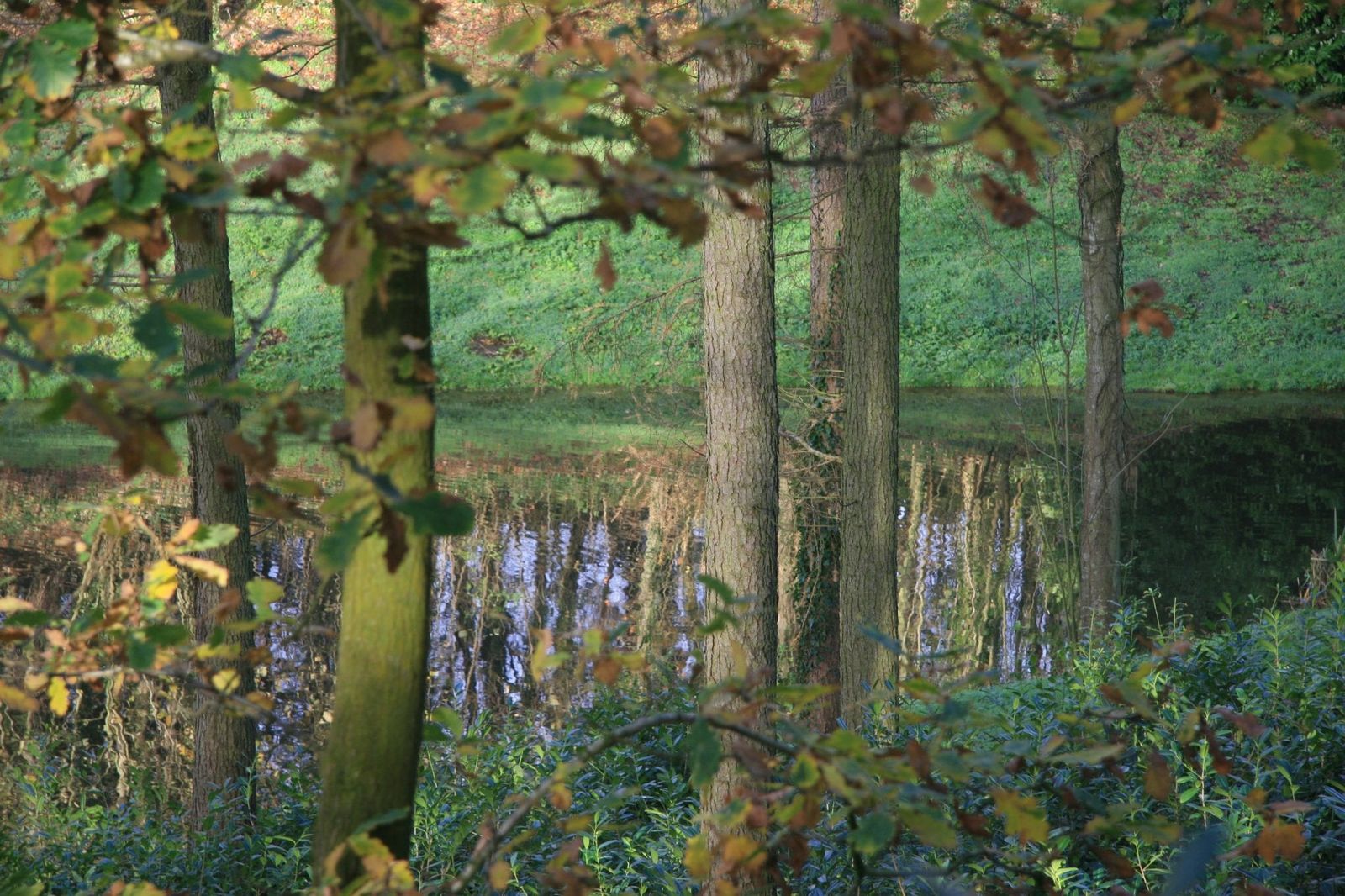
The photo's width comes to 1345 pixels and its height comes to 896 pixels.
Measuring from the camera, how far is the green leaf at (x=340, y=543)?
4.40ft

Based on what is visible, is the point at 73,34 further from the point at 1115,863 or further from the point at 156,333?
the point at 1115,863

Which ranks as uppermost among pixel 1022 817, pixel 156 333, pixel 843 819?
pixel 156 333

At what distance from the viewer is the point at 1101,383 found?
8188mm

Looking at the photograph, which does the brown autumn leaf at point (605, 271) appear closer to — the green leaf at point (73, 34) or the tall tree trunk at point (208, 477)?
the green leaf at point (73, 34)

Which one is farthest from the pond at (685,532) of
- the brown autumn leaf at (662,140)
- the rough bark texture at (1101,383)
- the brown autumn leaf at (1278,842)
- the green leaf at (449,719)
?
the brown autumn leaf at (662,140)

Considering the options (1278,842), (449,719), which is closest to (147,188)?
(449,719)

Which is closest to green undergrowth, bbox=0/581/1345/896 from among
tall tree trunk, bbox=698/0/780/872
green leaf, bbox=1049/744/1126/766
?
green leaf, bbox=1049/744/1126/766

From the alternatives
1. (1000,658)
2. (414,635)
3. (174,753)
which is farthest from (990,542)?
(414,635)

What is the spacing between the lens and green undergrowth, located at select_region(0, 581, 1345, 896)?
3557 mm

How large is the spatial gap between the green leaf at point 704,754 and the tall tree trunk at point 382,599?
416mm

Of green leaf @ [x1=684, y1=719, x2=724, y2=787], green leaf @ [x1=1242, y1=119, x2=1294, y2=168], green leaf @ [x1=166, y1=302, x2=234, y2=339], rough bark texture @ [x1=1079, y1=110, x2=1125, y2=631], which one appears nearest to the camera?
green leaf @ [x1=166, y1=302, x2=234, y2=339]

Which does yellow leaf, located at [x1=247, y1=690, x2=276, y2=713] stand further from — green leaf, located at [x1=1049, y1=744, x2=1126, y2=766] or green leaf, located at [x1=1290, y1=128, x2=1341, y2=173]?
green leaf, located at [x1=1290, y1=128, x2=1341, y2=173]

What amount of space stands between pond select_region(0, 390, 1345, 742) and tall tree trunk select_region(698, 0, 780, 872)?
1064mm

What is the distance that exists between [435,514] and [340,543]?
111 millimetres
